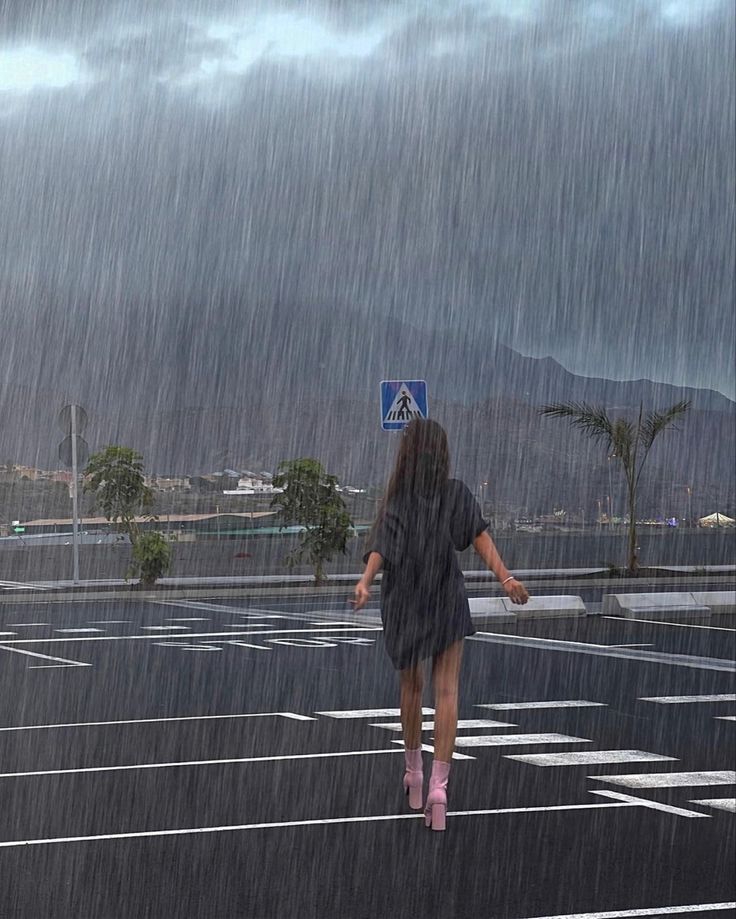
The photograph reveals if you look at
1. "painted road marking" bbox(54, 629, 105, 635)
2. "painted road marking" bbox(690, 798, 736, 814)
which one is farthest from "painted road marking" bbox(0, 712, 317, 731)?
"painted road marking" bbox(54, 629, 105, 635)

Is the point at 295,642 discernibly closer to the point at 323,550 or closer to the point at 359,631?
the point at 359,631

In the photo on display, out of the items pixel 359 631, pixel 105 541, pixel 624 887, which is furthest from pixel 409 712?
pixel 105 541

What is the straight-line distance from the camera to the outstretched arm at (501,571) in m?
6.91

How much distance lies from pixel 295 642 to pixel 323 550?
12879 mm

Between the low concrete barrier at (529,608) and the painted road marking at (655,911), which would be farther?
the low concrete barrier at (529,608)

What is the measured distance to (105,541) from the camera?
244ft

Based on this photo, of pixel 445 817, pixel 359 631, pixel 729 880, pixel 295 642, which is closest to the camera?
pixel 729 880

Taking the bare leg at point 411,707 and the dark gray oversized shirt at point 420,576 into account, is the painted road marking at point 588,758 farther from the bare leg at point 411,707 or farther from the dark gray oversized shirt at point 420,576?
the dark gray oversized shirt at point 420,576

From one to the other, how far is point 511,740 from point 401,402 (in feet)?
27.4

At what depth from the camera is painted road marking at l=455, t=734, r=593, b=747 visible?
954 centimetres

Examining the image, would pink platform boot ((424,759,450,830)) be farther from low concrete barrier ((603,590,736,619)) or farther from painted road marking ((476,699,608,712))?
low concrete barrier ((603,590,736,619))

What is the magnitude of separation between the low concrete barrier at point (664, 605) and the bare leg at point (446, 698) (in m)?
14.7

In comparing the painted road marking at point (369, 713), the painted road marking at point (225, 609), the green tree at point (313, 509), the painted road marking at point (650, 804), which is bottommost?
the painted road marking at point (650, 804)

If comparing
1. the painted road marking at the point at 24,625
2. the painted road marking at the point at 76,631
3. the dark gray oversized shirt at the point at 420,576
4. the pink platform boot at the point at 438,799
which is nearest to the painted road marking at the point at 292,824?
the pink platform boot at the point at 438,799
